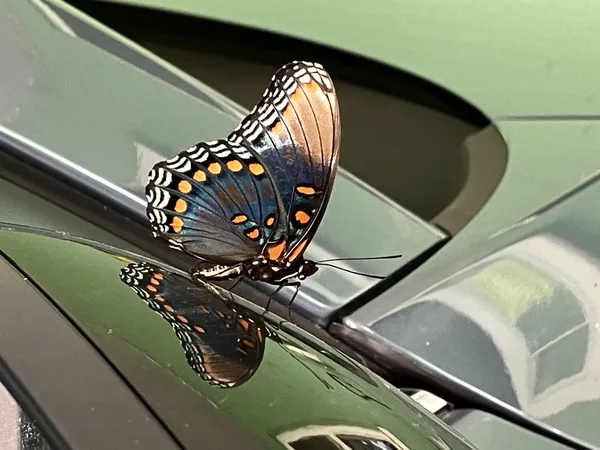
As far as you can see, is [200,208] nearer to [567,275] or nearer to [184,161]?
[184,161]

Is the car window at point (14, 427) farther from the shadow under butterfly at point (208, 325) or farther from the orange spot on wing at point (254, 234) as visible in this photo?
the orange spot on wing at point (254, 234)

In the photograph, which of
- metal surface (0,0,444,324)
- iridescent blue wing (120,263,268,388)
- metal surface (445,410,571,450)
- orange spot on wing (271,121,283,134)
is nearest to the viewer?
iridescent blue wing (120,263,268,388)

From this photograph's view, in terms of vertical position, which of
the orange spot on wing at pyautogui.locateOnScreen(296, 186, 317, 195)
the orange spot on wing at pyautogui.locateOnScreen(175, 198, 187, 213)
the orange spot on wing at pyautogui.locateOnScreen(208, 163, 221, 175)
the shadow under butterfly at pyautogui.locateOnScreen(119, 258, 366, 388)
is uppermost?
the orange spot on wing at pyautogui.locateOnScreen(296, 186, 317, 195)

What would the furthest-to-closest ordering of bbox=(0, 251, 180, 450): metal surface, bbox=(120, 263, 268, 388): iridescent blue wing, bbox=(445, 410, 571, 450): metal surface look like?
bbox=(445, 410, 571, 450): metal surface < bbox=(120, 263, 268, 388): iridescent blue wing < bbox=(0, 251, 180, 450): metal surface

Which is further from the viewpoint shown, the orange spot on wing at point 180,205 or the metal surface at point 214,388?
the orange spot on wing at point 180,205

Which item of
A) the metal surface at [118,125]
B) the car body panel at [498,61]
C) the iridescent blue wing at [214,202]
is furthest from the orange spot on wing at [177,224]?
the car body panel at [498,61]

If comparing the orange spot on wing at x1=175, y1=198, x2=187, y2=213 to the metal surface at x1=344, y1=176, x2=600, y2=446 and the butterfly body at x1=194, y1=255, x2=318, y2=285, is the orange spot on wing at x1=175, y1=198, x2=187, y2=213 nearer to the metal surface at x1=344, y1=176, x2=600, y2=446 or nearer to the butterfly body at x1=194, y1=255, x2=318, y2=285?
the butterfly body at x1=194, y1=255, x2=318, y2=285

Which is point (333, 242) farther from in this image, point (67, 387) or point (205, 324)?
point (67, 387)

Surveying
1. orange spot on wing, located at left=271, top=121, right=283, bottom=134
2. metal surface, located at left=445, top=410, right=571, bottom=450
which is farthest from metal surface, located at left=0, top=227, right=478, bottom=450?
orange spot on wing, located at left=271, top=121, right=283, bottom=134
